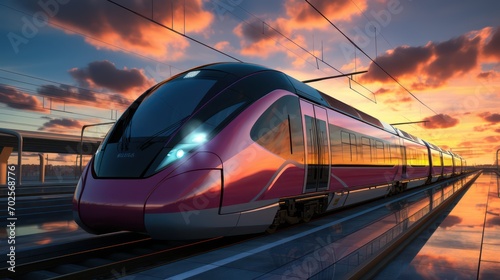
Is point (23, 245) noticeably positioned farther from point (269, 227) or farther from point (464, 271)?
point (464, 271)

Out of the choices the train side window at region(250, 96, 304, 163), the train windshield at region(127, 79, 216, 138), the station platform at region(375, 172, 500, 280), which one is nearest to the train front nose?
the train windshield at region(127, 79, 216, 138)

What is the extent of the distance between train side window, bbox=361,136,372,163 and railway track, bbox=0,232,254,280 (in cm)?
701

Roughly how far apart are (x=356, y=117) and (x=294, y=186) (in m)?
6.74

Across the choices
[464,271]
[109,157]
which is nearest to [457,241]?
[464,271]

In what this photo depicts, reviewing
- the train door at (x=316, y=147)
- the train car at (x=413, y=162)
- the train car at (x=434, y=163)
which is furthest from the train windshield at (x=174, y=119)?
the train car at (x=434, y=163)

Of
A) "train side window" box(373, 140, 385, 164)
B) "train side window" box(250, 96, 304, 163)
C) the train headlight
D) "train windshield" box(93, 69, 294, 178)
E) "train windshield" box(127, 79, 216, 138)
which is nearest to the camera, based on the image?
the train headlight

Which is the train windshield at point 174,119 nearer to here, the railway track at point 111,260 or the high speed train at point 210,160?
the high speed train at point 210,160

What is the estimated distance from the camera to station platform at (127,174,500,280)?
Answer: 17.7 ft

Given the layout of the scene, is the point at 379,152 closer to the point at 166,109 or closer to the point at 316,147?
the point at 316,147

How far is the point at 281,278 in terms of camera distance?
507 cm

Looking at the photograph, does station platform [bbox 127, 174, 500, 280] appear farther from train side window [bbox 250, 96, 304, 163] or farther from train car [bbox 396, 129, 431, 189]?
train car [bbox 396, 129, 431, 189]

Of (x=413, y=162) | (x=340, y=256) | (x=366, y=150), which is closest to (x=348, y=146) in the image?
(x=366, y=150)

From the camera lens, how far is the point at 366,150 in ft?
46.2

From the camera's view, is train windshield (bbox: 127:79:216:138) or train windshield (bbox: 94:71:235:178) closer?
train windshield (bbox: 94:71:235:178)
